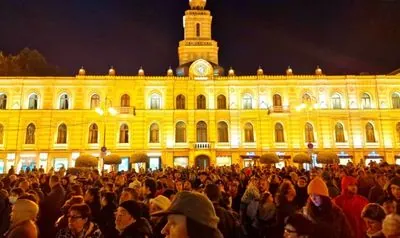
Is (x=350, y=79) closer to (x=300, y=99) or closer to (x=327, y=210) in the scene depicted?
(x=300, y=99)

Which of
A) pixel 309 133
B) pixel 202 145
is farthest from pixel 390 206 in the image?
pixel 309 133

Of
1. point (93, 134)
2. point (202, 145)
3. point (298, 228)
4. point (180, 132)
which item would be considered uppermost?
point (180, 132)

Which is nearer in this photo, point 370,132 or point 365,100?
point 370,132

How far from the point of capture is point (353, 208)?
20.0ft

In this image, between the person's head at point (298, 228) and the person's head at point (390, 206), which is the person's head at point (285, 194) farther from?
the person's head at point (298, 228)

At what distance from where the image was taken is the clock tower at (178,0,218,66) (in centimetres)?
4650

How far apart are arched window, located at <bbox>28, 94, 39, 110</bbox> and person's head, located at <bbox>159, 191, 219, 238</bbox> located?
134 ft

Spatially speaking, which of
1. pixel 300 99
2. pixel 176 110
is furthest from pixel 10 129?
pixel 300 99

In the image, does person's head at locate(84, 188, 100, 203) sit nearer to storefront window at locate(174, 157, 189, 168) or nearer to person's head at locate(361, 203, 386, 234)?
person's head at locate(361, 203, 386, 234)

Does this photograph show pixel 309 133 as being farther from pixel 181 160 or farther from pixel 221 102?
pixel 181 160

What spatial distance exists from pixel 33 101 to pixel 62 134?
4.99 m

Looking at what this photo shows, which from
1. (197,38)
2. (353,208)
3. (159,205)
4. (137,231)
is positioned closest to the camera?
(137,231)

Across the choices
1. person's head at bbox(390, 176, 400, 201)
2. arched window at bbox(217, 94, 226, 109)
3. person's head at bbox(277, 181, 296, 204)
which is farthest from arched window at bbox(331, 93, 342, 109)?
person's head at bbox(277, 181, 296, 204)

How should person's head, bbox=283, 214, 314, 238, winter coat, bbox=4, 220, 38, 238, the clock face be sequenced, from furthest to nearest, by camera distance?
1. the clock face
2. winter coat, bbox=4, 220, 38, 238
3. person's head, bbox=283, 214, 314, 238
